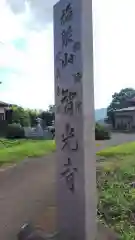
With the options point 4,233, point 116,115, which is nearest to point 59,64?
point 4,233

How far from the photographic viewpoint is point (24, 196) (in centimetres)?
602

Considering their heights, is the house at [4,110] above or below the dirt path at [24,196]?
above

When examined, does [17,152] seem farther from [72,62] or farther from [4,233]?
[72,62]

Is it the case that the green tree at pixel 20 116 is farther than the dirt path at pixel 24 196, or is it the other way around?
the green tree at pixel 20 116

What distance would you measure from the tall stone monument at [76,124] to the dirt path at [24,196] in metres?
1.03

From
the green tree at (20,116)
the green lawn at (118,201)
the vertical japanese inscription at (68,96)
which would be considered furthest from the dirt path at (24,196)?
the green tree at (20,116)

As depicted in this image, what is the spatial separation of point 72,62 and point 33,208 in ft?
8.73

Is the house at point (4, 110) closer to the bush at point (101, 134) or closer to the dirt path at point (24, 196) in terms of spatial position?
the bush at point (101, 134)

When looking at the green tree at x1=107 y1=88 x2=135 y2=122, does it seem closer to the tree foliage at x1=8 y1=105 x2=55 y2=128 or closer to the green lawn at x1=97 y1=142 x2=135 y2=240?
the tree foliage at x1=8 y1=105 x2=55 y2=128

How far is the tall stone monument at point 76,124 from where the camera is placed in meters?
3.29

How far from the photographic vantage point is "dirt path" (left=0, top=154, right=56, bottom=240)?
461 cm

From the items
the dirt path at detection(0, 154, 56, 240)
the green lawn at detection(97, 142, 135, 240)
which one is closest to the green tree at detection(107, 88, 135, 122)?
the dirt path at detection(0, 154, 56, 240)

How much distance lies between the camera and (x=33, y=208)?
5.24m

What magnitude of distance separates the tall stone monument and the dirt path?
1027mm
